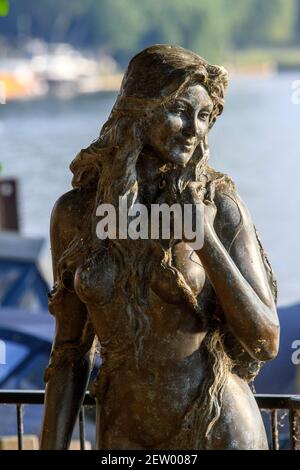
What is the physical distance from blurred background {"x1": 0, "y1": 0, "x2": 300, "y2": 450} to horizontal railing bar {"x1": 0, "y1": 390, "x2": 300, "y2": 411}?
23911 mm

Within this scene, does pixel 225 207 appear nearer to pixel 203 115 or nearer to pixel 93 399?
pixel 203 115

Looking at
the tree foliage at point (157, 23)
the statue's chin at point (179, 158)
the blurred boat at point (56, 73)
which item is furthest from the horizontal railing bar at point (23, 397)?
the blurred boat at point (56, 73)

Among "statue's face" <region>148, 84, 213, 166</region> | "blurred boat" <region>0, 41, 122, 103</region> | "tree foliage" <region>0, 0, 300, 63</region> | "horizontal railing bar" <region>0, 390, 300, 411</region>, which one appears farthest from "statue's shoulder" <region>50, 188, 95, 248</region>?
"blurred boat" <region>0, 41, 122, 103</region>

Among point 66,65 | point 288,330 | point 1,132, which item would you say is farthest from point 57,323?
point 66,65

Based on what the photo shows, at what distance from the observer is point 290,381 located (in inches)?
404

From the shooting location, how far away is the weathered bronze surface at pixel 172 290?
3.30 meters

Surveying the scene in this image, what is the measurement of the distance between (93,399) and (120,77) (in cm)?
3661

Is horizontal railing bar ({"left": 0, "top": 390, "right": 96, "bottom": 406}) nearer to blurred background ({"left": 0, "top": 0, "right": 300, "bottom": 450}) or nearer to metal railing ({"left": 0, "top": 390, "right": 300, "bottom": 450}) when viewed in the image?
metal railing ({"left": 0, "top": 390, "right": 300, "bottom": 450})

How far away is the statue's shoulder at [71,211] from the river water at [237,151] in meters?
16.6

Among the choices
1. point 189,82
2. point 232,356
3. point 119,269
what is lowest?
point 232,356

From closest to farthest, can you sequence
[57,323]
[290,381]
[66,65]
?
1. [57,323]
2. [290,381]
3. [66,65]

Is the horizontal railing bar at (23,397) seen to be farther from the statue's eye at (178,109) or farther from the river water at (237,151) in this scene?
the river water at (237,151)
